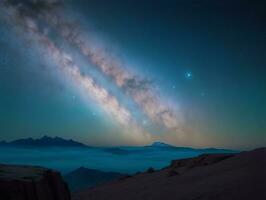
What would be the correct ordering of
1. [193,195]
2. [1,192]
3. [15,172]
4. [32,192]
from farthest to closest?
1. [193,195]
2. [15,172]
3. [32,192]
4. [1,192]

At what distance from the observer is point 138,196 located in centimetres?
1314

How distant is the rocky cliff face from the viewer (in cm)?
640

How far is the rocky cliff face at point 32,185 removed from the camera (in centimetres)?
640

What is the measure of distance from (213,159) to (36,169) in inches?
576

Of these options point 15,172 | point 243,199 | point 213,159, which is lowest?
point 243,199

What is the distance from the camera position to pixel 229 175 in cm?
1242

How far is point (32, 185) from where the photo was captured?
22.3 feet

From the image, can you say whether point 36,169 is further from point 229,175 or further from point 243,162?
point 243,162

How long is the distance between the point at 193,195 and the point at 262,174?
9.14 ft

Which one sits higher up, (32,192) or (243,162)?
(243,162)

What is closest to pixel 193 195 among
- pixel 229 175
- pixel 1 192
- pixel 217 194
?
pixel 217 194

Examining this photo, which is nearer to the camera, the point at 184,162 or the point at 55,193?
the point at 55,193

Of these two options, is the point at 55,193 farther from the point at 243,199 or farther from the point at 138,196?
the point at 138,196

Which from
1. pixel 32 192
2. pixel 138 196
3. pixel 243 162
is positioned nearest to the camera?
pixel 32 192
